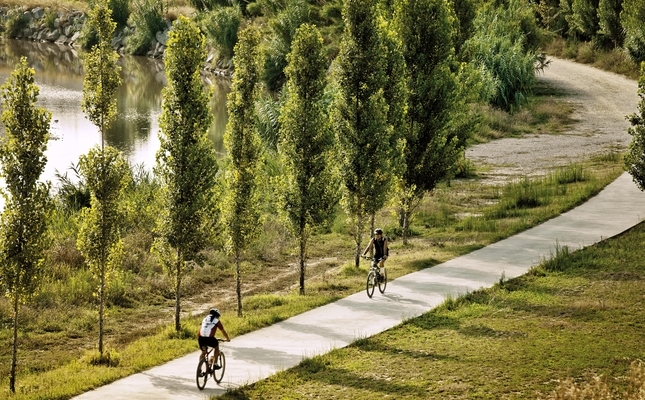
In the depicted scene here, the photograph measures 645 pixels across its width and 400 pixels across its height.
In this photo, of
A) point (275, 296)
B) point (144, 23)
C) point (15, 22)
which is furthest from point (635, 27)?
point (15, 22)

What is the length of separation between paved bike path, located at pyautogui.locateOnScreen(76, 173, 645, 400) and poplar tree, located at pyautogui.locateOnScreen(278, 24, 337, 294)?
2701 mm

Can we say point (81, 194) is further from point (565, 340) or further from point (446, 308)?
point (565, 340)

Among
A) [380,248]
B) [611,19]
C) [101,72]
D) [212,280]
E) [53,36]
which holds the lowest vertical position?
[212,280]

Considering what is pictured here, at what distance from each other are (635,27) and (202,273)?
132ft

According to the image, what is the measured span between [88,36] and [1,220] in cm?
7242

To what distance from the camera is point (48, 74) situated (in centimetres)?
6950

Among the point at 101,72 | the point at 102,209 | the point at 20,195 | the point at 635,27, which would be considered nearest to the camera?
the point at 20,195

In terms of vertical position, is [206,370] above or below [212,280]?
above

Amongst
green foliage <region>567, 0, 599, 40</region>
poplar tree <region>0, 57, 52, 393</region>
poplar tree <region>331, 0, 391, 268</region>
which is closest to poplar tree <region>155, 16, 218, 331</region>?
poplar tree <region>0, 57, 52, 393</region>

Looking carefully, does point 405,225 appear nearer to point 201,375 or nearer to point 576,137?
point 201,375

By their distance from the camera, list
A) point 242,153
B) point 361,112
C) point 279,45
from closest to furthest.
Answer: point 242,153
point 361,112
point 279,45

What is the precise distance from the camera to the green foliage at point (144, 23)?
276 feet

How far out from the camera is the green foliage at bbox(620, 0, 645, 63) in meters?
56.4

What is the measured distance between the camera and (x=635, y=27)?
56625 mm
